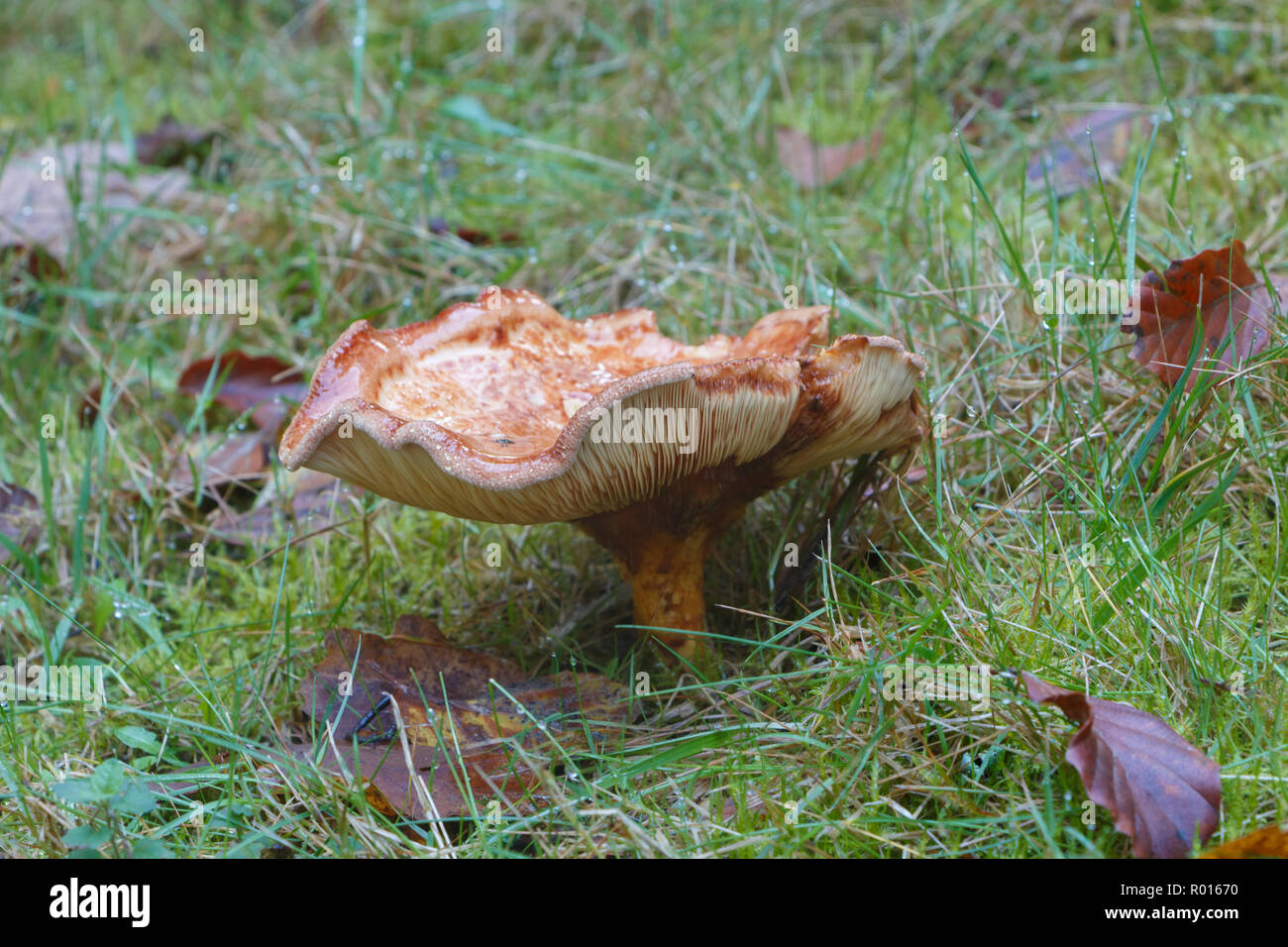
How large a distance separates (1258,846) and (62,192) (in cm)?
505

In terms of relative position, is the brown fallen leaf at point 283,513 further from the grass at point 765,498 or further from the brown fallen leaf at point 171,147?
the brown fallen leaf at point 171,147

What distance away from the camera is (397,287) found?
4230 mm

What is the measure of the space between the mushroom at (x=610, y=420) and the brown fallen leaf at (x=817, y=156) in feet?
5.48

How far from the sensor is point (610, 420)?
2.03 m

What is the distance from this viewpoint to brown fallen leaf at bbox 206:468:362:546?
333 cm

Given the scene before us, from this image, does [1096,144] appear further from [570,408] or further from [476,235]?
[570,408]

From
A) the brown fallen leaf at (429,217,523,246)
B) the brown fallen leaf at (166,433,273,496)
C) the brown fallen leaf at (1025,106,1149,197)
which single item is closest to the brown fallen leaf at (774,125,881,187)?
the brown fallen leaf at (1025,106,1149,197)

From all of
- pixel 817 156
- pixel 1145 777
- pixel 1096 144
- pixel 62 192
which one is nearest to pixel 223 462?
pixel 62 192

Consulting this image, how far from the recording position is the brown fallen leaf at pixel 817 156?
4359 mm

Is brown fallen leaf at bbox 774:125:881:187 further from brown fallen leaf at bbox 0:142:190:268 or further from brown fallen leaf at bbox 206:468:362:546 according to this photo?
brown fallen leaf at bbox 0:142:190:268

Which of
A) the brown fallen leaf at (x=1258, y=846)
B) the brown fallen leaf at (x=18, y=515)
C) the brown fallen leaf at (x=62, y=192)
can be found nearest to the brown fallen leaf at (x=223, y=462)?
the brown fallen leaf at (x=18, y=515)

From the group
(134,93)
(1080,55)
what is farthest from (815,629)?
(134,93)

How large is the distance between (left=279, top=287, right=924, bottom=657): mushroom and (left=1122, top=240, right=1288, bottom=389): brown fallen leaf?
28.0 inches

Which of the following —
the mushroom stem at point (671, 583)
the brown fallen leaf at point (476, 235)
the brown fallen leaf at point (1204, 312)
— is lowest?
the mushroom stem at point (671, 583)
